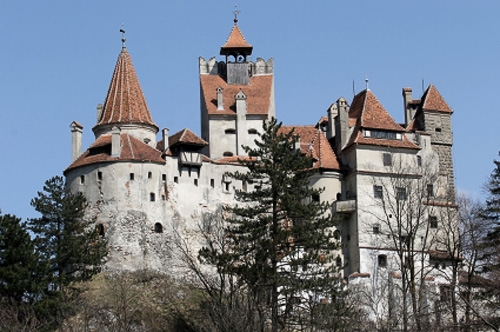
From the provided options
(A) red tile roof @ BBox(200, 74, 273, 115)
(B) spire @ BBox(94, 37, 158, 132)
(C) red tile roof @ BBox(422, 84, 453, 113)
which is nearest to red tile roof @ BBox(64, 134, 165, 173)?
(B) spire @ BBox(94, 37, 158, 132)

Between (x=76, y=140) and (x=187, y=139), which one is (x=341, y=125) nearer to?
(x=187, y=139)

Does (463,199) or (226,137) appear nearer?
(463,199)

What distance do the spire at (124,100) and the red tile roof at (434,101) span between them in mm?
19483

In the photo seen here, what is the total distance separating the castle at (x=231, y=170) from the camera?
2366 inches

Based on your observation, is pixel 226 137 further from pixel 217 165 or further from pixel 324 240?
pixel 324 240

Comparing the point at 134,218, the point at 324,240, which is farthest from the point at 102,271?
the point at 324,240

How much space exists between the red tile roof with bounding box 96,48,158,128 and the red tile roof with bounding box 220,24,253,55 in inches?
337

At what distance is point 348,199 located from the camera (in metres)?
62.7

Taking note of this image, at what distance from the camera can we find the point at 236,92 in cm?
7038

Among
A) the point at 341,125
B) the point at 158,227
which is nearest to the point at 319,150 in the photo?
the point at 341,125

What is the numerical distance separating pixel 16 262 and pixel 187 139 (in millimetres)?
15950

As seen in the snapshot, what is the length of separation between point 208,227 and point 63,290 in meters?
11.8

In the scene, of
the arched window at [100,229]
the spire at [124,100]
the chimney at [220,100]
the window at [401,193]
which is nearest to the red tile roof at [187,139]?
the spire at [124,100]

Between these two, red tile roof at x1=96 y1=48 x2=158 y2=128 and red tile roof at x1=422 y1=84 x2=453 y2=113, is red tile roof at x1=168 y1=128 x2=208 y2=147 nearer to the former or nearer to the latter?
red tile roof at x1=96 y1=48 x2=158 y2=128
